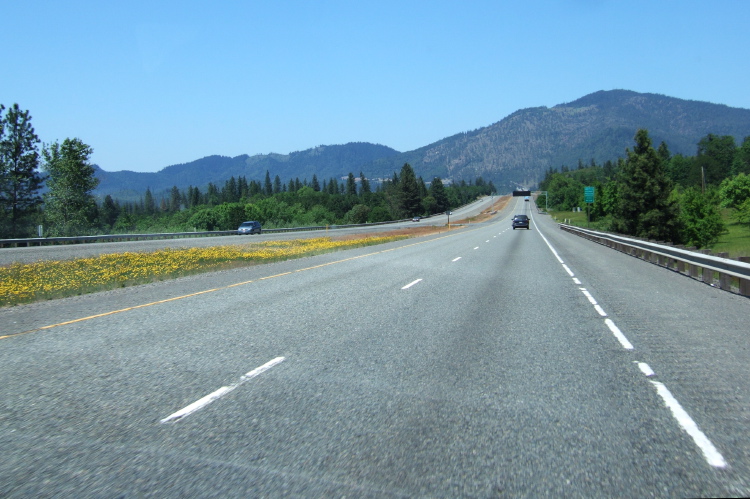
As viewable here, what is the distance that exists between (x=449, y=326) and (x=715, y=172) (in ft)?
618

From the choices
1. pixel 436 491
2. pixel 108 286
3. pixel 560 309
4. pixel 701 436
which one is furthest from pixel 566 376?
pixel 108 286

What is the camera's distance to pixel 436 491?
3789 mm

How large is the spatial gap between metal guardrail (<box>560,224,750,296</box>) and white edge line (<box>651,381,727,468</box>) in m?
9.35

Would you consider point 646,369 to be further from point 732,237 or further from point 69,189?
point 732,237

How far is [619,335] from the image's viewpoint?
892 cm

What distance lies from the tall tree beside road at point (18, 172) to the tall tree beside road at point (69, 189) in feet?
4.38

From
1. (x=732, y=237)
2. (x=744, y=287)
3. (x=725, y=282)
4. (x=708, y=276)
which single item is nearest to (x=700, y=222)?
(x=732, y=237)

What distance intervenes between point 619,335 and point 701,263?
970 cm

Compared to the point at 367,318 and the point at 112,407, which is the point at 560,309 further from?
the point at 112,407

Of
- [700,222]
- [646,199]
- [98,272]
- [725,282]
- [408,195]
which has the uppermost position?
[98,272]

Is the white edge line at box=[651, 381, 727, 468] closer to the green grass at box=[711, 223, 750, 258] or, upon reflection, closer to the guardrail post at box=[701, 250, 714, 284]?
the guardrail post at box=[701, 250, 714, 284]

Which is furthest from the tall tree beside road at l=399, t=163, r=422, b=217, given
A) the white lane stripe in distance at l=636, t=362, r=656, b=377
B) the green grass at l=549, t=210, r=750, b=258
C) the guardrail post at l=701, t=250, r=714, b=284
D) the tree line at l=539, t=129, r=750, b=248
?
the white lane stripe in distance at l=636, t=362, r=656, b=377

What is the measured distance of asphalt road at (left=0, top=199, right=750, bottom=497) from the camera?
158 inches

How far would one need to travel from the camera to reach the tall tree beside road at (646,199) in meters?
77.9
